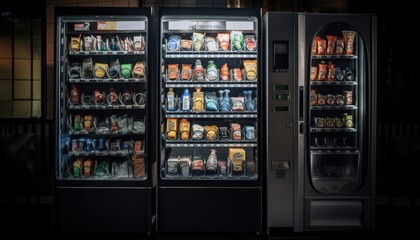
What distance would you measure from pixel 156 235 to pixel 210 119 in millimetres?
1398

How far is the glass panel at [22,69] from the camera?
19.6 ft

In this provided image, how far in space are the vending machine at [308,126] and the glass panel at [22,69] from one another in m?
3.84

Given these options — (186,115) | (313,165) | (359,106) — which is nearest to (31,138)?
(186,115)

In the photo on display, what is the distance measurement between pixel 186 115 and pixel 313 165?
159 cm

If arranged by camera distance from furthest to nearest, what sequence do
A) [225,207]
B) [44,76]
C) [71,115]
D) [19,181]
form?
[44,76]
[71,115]
[225,207]
[19,181]

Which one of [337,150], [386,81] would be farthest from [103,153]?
[386,81]

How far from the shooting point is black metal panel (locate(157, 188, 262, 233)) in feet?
13.2

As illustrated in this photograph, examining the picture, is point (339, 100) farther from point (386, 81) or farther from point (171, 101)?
point (386, 81)

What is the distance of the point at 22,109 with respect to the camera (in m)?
5.99

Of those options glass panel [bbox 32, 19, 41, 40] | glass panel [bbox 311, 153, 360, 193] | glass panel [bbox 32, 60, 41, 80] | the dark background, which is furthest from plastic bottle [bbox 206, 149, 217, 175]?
glass panel [bbox 32, 19, 41, 40]

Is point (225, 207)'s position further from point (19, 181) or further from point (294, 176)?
point (19, 181)

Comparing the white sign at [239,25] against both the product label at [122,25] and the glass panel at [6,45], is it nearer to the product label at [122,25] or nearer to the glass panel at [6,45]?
the product label at [122,25]

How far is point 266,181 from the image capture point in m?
4.12

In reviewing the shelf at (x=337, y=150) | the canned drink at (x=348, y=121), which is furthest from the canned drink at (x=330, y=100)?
the shelf at (x=337, y=150)
